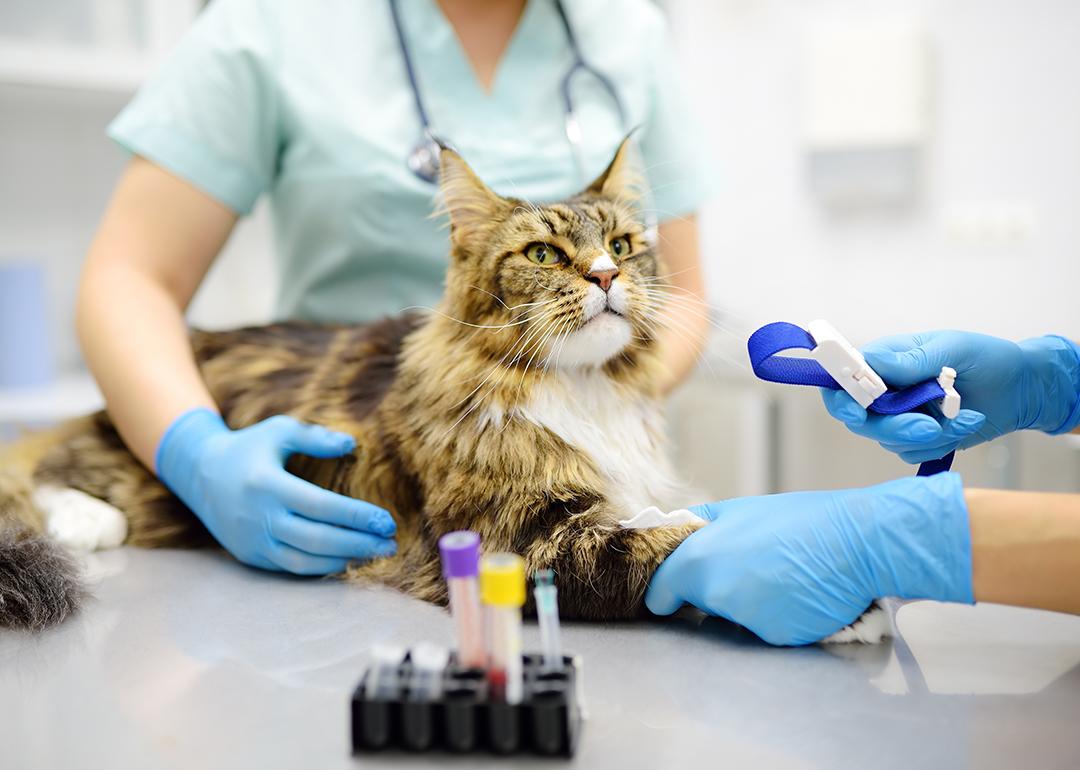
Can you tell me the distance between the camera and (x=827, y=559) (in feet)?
3.07

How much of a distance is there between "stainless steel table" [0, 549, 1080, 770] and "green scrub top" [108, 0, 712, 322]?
66 cm

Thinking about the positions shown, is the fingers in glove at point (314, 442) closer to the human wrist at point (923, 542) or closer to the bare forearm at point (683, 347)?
the bare forearm at point (683, 347)

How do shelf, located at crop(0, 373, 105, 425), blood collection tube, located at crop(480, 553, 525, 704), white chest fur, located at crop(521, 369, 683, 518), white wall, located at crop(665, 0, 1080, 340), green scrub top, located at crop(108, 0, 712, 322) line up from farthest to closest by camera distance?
white wall, located at crop(665, 0, 1080, 340) → shelf, located at crop(0, 373, 105, 425) → green scrub top, located at crop(108, 0, 712, 322) → white chest fur, located at crop(521, 369, 683, 518) → blood collection tube, located at crop(480, 553, 525, 704)

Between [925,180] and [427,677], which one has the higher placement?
[925,180]

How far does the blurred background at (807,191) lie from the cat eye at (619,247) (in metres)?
1.43

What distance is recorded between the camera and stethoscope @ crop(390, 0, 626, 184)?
1.46m

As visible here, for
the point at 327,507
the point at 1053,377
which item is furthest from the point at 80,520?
the point at 1053,377

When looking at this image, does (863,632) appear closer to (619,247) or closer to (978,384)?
(978,384)

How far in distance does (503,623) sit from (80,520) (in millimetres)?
909

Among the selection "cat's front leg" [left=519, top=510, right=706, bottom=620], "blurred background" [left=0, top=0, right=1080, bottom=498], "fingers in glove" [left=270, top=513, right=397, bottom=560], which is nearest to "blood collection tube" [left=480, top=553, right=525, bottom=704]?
"cat's front leg" [left=519, top=510, right=706, bottom=620]

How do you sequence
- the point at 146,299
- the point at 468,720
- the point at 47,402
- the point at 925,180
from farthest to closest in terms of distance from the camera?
1. the point at 925,180
2. the point at 47,402
3. the point at 146,299
4. the point at 468,720

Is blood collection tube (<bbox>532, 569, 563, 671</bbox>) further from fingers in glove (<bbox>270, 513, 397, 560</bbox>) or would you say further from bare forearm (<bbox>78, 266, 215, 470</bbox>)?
bare forearm (<bbox>78, 266, 215, 470</bbox>)

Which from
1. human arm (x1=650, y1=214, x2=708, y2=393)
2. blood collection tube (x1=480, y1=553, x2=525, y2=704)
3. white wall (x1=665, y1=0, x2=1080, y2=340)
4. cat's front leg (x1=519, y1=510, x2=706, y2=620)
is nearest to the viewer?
blood collection tube (x1=480, y1=553, x2=525, y2=704)

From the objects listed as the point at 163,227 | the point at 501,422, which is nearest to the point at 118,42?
the point at 163,227
